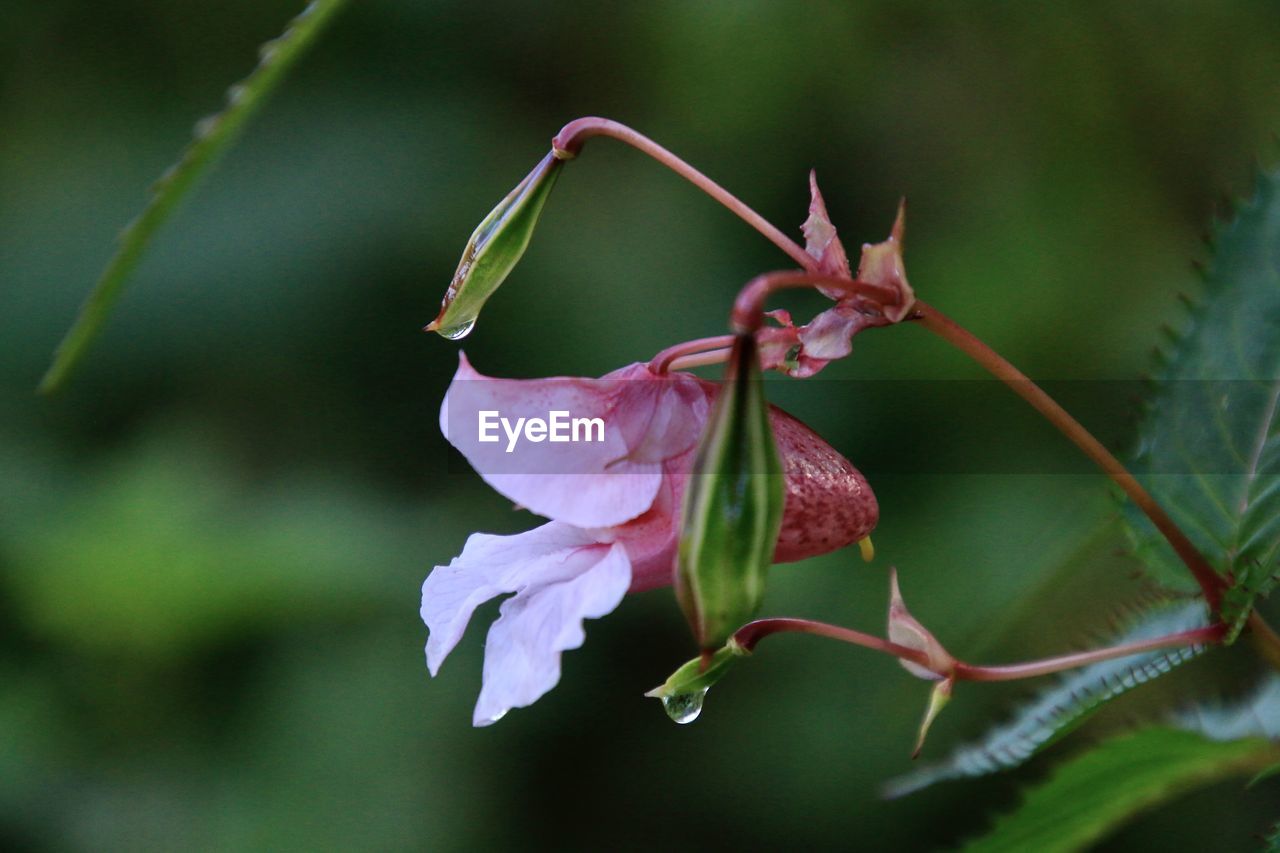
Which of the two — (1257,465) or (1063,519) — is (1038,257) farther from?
(1257,465)

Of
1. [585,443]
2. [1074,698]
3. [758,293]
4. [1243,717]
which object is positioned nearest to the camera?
[758,293]

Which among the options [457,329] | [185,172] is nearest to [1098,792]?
[457,329]

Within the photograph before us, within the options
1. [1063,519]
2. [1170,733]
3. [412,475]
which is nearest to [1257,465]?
[1170,733]

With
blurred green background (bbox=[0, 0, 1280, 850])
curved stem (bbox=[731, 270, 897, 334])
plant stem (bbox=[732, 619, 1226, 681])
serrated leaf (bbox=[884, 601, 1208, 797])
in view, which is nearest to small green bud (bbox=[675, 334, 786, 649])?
curved stem (bbox=[731, 270, 897, 334])

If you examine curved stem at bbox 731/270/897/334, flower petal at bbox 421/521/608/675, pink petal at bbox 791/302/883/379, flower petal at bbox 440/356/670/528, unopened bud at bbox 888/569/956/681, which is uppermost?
curved stem at bbox 731/270/897/334

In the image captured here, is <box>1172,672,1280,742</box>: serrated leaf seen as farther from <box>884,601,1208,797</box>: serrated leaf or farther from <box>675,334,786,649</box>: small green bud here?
<box>675,334,786,649</box>: small green bud

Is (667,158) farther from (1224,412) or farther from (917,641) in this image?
(1224,412)
